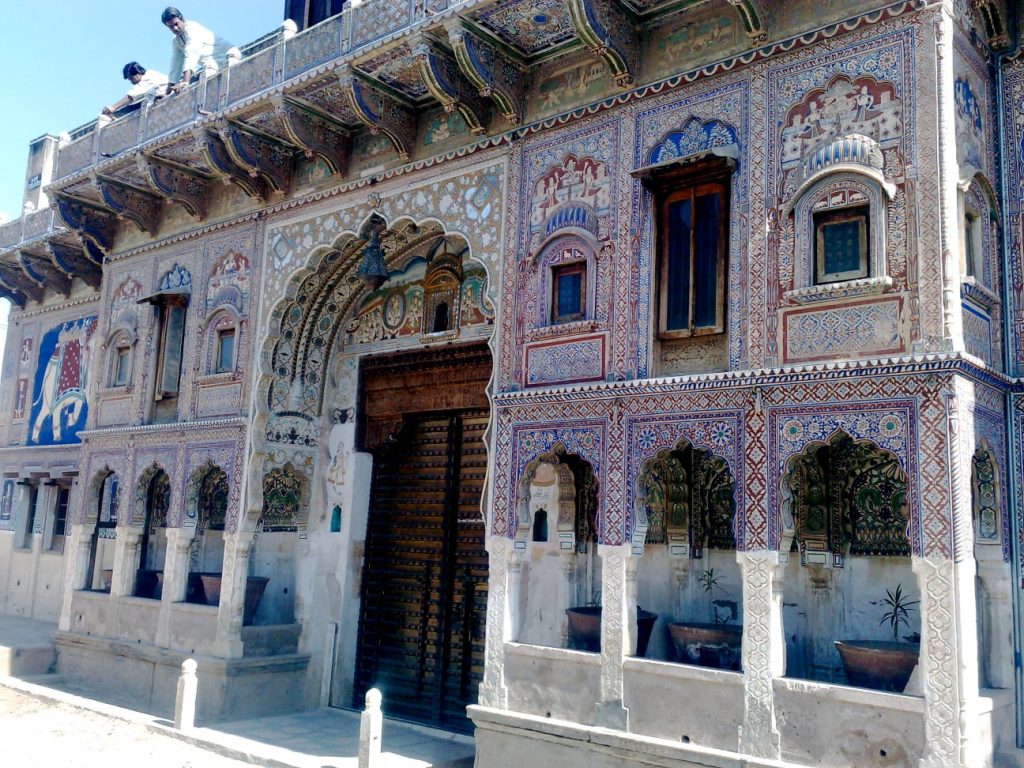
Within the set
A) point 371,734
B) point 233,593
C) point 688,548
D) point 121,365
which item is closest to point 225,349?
point 121,365

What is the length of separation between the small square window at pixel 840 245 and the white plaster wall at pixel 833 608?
2100 millimetres

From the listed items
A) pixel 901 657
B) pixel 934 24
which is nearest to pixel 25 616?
pixel 901 657

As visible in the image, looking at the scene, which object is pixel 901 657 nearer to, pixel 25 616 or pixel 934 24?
Result: pixel 934 24

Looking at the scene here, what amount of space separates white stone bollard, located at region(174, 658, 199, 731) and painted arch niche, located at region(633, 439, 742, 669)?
4396 millimetres

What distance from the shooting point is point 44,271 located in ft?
48.7

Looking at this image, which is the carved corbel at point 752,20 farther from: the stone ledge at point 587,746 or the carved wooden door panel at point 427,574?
the stone ledge at point 587,746

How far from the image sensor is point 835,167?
6.50 m

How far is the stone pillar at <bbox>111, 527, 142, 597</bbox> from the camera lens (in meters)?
11.4

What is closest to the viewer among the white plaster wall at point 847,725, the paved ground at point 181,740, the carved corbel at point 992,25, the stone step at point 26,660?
the white plaster wall at point 847,725

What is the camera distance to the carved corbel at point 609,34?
737 centimetres

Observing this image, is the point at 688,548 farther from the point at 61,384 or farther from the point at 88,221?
the point at 61,384

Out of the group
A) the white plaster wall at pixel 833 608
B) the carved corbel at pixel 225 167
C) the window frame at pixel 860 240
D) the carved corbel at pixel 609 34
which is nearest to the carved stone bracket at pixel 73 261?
the carved corbel at pixel 225 167

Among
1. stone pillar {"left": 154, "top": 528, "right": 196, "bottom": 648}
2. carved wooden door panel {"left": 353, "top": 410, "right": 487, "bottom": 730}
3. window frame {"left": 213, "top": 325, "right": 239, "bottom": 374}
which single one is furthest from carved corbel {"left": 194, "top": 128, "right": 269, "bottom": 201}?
stone pillar {"left": 154, "top": 528, "right": 196, "bottom": 648}

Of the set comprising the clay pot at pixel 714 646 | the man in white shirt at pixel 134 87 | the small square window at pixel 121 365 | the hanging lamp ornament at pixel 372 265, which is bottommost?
the clay pot at pixel 714 646
